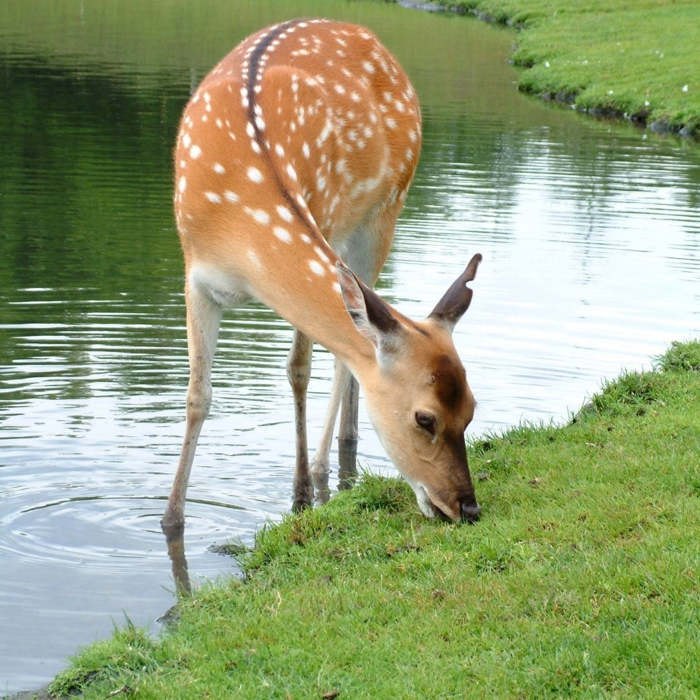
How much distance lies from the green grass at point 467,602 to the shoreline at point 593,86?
19.8 meters

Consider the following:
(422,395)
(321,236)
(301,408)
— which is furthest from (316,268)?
(301,408)

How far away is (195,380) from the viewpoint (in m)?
7.13

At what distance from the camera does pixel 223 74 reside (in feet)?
24.2

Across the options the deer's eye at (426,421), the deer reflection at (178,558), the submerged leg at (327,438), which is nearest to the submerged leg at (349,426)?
the submerged leg at (327,438)

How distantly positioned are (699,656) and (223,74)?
13.4ft

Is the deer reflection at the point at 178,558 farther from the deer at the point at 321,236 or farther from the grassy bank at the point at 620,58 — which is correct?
the grassy bank at the point at 620,58

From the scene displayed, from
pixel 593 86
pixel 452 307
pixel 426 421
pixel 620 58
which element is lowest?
pixel 593 86

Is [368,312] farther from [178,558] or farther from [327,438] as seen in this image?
[327,438]

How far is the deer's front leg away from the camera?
756 cm

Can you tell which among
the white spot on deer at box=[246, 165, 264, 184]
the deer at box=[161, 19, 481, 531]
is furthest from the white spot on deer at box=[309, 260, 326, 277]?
the white spot on deer at box=[246, 165, 264, 184]

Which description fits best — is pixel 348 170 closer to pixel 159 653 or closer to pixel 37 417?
pixel 37 417

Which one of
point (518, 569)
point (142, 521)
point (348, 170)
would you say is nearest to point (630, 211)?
point (348, 170)

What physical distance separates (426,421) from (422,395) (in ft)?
0.34

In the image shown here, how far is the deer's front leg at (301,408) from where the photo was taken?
756 centimetres
